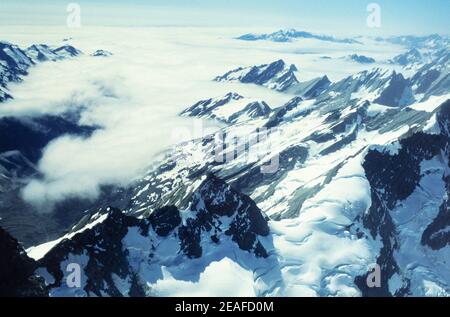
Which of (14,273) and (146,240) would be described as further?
(146,240)

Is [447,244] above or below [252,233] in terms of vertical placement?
below

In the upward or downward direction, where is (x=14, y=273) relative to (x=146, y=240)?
upward

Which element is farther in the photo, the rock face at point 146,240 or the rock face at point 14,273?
the rock face at point 146,240

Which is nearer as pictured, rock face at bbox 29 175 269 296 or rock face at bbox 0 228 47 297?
rock face at bbox 0 228 47 297

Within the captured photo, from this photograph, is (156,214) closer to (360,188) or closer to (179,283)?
(179,283)
